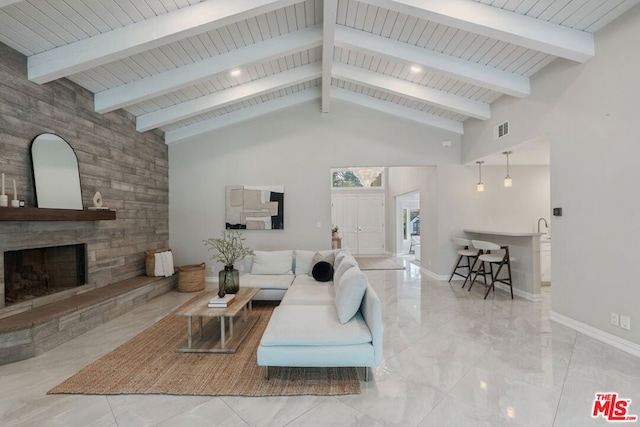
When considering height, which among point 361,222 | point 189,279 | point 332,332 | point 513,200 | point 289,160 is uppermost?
point 289,160

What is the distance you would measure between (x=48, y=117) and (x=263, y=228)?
3.50m

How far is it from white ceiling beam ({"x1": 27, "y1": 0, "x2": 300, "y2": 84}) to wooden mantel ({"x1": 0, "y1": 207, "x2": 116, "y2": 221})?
1.41m

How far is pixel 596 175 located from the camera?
307cm

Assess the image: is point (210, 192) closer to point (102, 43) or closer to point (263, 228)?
point (263, 228)

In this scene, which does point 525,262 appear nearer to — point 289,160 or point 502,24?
point 502,24

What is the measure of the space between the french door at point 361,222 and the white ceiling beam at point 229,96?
547cm

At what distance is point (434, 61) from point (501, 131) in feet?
5.46

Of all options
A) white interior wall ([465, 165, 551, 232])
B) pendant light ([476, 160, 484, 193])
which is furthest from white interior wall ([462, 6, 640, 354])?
white interior wall ([465, 165, 551, 232])

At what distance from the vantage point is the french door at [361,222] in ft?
32.8

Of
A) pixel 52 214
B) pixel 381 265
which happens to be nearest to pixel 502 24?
pixel 52 214

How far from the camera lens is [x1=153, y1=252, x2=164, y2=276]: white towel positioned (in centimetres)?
497

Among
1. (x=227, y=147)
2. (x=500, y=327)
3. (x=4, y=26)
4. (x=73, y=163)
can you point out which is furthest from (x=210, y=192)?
(x=500, y=327)

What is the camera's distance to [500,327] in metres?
3.41

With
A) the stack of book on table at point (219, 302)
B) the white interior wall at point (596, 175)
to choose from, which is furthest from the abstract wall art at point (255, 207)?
Answer: the white interior wall at point (596, 175)
